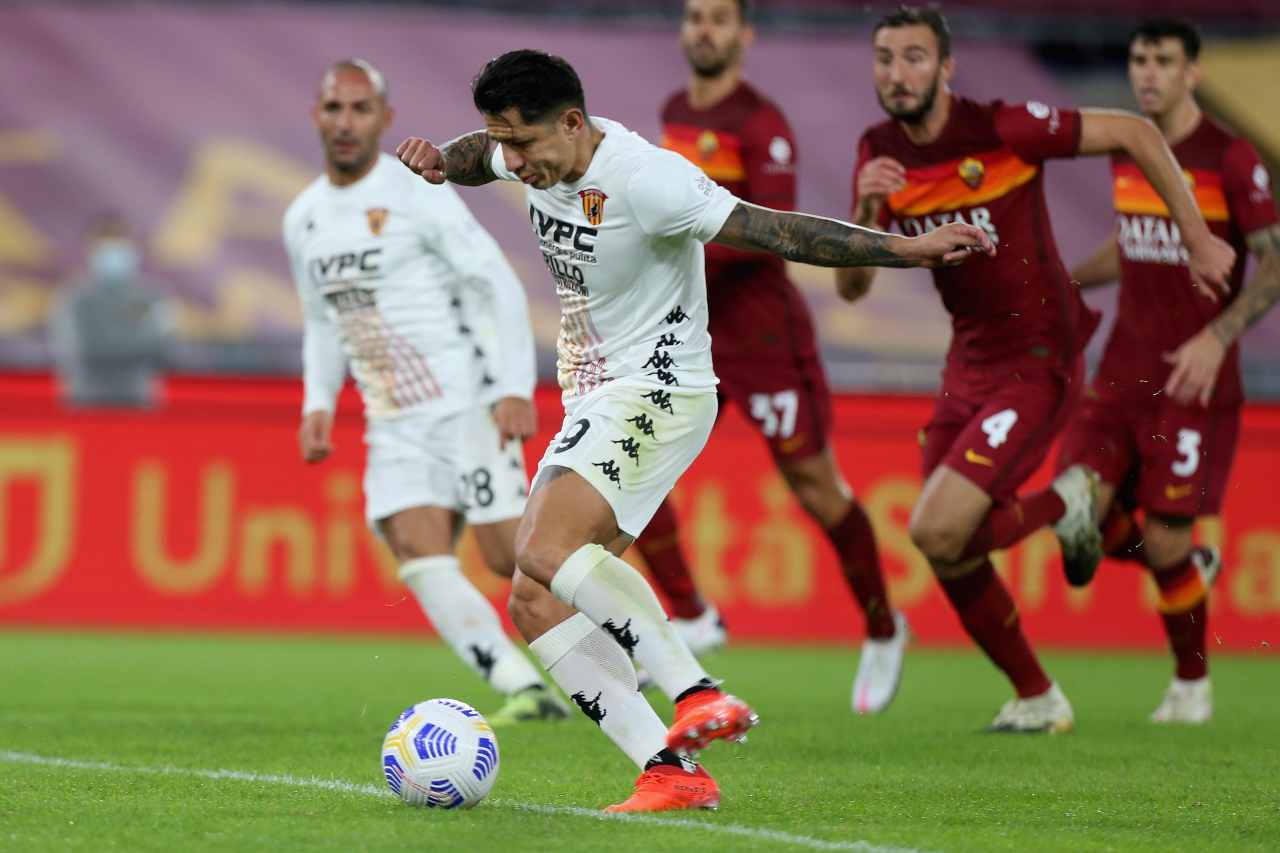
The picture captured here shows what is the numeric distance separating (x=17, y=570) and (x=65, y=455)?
0.72 meters

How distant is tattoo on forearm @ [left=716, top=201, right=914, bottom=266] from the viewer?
559 cm

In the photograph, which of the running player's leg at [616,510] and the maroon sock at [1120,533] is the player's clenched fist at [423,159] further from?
the maroon sock at [1120,533]

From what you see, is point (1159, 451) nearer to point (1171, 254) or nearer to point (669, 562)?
point (1171, 254)

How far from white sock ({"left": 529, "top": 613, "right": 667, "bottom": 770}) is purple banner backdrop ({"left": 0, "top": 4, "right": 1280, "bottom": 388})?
12.7m

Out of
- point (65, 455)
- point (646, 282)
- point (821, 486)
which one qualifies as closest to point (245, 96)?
point (65, 455)

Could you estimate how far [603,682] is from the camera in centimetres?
575

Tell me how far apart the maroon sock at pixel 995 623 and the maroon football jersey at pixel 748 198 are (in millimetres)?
1539

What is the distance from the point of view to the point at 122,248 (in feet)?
52.7

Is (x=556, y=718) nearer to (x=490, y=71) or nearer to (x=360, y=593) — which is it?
(x=490, y=71)

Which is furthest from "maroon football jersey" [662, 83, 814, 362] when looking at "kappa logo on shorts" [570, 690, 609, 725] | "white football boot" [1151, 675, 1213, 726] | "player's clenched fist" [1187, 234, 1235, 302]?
"kappa logo on shorts" [570, 690, 609, 725]

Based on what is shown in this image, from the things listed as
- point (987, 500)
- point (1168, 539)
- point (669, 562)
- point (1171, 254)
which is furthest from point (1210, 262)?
point (669, 562)

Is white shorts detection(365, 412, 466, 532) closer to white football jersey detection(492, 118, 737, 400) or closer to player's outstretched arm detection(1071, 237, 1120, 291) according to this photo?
white football jersey detection(492, 118, 737, 400)

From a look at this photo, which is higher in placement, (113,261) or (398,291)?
(398,291)

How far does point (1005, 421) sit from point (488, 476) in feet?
6.48
